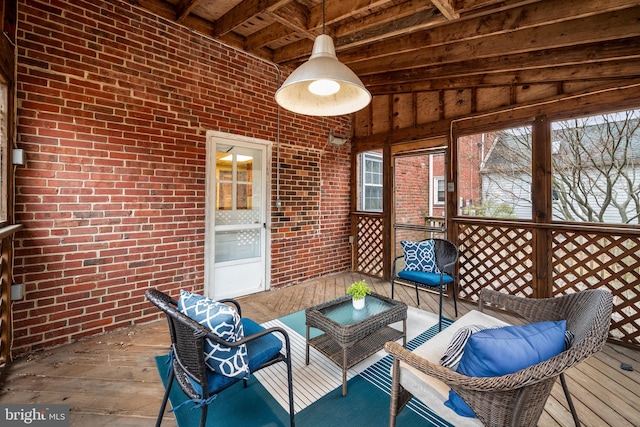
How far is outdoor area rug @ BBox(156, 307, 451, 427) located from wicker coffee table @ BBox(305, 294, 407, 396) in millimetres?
115

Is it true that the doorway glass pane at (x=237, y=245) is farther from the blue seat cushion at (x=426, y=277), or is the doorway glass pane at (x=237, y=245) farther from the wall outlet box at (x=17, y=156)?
the blue seat cushion at (x=426, y=277)

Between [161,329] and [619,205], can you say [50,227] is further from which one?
[619,205]

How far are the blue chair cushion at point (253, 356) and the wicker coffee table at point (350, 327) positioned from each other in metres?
0.44

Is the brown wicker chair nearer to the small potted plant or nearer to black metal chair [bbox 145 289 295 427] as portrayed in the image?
black metal chair [bbox 145 289 295 427]

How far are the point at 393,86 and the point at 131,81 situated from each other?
10.1 feet

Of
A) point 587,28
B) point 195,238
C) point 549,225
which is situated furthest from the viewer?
point 195,238

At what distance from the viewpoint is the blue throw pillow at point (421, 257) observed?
3.09 metres

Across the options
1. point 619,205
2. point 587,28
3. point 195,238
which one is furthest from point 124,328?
point 619,205

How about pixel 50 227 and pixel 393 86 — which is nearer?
pixel 50 227

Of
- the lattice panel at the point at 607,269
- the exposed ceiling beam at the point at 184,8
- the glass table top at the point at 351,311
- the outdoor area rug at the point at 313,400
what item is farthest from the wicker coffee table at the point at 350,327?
the exposed ceiling beam at the point at 184,8

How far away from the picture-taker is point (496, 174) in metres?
3.53

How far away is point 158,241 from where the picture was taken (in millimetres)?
2789

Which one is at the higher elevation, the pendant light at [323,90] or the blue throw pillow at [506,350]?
the pendant light at [323,90]

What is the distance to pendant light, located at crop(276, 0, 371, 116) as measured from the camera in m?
1.44
